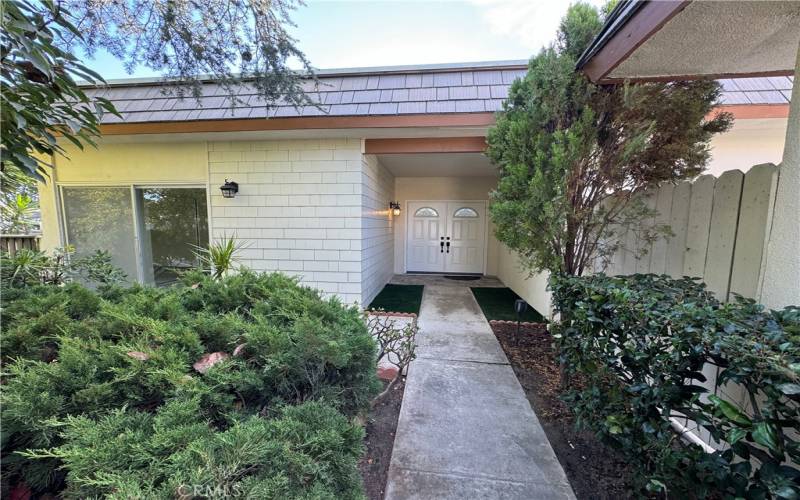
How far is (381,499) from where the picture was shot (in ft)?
4.75

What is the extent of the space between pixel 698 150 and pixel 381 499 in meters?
3.23

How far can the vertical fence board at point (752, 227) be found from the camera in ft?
4.68

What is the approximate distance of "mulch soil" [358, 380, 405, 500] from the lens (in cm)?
154

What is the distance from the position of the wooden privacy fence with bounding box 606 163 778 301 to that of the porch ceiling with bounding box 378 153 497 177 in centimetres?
286

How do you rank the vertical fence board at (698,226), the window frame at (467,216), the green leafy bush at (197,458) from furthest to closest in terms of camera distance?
1. the window frame at (467,216)
2. the vertical fence board at (698,226)
3. the green leafy bush at (197,458)

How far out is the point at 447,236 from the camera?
7.77 metres

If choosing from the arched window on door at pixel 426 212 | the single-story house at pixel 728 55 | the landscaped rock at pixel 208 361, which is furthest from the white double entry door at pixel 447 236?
the landscaped rock at pixel 208 361

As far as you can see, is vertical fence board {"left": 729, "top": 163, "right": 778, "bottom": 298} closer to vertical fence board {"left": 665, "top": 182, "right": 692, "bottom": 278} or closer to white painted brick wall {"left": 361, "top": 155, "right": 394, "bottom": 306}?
vertical fence board {"left": 665, "top": 182, "right": 692, "bottom": 278}

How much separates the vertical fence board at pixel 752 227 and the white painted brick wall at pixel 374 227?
146 inches

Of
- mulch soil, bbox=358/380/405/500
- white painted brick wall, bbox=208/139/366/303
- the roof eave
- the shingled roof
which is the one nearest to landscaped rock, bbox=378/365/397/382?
mulch soil, bbox=358/380/405/500

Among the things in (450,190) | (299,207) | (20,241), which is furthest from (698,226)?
(20,241)

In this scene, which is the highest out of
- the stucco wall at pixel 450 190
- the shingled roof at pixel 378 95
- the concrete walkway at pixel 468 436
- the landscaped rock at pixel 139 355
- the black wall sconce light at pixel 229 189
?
the shingled roof at pixel 378 95

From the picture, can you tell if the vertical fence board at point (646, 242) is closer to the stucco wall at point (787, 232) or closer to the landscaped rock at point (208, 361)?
the stucco wall at point (787, 232)

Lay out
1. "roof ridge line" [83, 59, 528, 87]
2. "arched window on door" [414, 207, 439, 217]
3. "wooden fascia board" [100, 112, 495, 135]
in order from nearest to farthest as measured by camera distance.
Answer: "wooden fascia board" [100, 112, 495, 135] < "roof ridge line" [83, 59, 528, 87] < "arched window on door" [414, 207, 439, 217]
